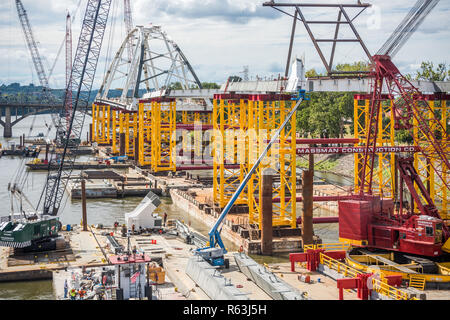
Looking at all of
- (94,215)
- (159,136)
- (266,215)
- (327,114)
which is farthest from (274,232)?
(327,114)

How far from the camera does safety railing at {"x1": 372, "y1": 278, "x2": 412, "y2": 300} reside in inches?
905

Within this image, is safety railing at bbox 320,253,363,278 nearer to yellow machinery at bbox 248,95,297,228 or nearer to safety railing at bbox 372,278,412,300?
safety railing at bbox 372,278,412,300

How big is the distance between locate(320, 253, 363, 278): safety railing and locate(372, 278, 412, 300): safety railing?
1363 millimetres

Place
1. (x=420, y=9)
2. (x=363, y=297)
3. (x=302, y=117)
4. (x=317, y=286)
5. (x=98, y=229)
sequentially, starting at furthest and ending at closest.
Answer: (x=302, y=117) → (x=98, y=229) → (x=420, y=9) → (x=317, y=286) → (x=363, y=297)

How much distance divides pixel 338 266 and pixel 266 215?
8761 millimetres

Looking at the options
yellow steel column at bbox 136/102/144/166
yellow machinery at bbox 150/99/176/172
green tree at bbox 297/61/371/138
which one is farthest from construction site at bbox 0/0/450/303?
green tree at bbox 297/61/371/138

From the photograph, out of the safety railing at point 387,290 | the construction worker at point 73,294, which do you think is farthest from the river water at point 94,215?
the safety railing at point 387,290

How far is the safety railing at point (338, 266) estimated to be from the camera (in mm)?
27047

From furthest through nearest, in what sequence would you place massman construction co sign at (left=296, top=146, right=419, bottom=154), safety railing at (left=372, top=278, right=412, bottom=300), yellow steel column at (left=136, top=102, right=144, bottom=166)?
yellow steel column at (left=136, top=102, right=144, bottom=166), massman construction co sign at (left=296, top=146, right=419, bottom=154), safety railing at (left=372, top=278, right=412, bottom=300)

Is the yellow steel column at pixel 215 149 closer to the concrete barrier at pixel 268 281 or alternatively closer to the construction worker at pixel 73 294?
the concrete barrier at pixel 268 281
